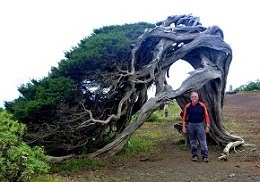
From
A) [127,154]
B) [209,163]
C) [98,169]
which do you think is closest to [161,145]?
[127,154]

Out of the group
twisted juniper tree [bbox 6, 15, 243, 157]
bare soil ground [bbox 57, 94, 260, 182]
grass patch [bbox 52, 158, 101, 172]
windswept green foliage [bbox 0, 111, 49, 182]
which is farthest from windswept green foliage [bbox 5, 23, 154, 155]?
windswept green foliage [bbox 0, 111, 49, 182]

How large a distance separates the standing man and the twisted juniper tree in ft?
2.73

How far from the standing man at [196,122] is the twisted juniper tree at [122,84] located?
0.83 meters

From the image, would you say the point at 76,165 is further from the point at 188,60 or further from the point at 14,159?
the point at 188,60

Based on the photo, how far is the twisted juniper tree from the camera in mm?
10547

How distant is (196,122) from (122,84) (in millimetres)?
2245

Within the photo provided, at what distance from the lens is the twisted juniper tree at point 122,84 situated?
10.5m

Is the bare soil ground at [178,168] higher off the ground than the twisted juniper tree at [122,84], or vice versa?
the twisted juniper tree at [122,84]

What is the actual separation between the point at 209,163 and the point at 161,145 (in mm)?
2992

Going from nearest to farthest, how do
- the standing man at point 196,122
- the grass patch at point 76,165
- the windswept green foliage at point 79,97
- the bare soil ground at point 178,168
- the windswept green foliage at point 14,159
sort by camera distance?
the windswept green foliage at point 14,159, the bare soil ground at point 178,168, the grass patch at point 76,165, the windswept green foliage at point 79,97, the standing man at point 196,122

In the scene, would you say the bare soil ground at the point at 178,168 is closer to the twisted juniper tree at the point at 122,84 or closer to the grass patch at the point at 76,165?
the grass patch at the point at 76,165

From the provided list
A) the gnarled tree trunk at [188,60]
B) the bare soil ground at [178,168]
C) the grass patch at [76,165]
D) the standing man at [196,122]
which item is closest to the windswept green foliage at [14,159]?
the bare soil ground at [178,168]

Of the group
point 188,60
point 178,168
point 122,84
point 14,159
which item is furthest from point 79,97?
point 188,60

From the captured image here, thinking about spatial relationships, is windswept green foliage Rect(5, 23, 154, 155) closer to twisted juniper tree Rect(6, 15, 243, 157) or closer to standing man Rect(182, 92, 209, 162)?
twisted juniper tree Rect(6, 15, 243, 157)
